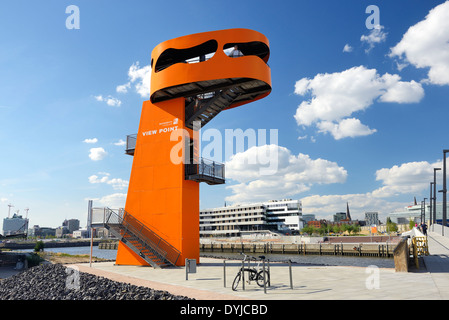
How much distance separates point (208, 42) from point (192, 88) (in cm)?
306

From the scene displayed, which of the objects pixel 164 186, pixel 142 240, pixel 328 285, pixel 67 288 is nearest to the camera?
pixel 328 285

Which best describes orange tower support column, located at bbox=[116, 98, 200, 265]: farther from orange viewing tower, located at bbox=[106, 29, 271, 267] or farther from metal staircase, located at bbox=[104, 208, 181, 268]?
metal staircase, located at bbox=[104, 208, 181, 268]

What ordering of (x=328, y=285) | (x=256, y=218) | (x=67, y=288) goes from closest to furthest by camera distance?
(x=328, y=285) → (x=67, y=288) → (x=256, y=218)

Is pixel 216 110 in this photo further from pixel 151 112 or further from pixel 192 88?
pixel 151 112

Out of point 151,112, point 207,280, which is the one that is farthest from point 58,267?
point 151,112

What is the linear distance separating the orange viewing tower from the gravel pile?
13.8 feet

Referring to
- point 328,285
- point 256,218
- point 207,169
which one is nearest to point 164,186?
point 207,169

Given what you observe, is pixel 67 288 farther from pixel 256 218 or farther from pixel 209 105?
pixel 256 218

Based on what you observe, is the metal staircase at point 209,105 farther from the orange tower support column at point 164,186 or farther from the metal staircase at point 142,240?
the metal staircase at point 142,240

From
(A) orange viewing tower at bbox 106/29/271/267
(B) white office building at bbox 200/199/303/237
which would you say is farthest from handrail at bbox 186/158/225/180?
(B) white office building at bbox 200/199/303/237

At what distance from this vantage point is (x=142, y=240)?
61.6 feet

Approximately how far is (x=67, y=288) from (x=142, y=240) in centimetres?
630

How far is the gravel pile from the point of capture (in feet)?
34.4
